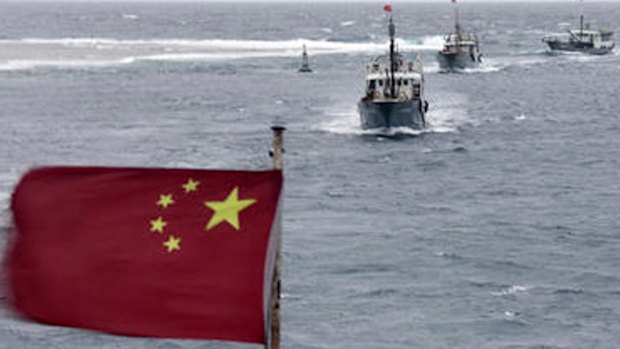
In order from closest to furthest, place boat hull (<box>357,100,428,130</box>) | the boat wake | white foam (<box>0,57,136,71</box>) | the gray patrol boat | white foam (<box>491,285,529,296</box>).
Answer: white foam (<box>491,285,529,296</box>)
boat hull (<box>357,100,428,130</box>)
the gray patrol boat
white foam (<box>0,57,136,71</box>)
the boat wake

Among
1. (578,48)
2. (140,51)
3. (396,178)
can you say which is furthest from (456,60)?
(396,178)

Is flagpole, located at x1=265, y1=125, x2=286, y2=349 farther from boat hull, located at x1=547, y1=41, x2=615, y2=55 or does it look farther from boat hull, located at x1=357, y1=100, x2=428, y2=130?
boat hull, located at x1=547, y1=41, x2=615, y2=55

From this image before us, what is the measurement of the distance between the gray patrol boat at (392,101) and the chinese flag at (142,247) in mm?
66746

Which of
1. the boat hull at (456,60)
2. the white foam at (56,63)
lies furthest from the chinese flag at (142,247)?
the white foam at (56,63)

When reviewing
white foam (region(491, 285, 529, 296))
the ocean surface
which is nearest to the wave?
the ocean surface

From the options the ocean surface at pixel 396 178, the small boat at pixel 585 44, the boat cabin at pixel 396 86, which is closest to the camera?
the ocean surface at pixel 396 178

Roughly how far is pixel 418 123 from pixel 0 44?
117496mm

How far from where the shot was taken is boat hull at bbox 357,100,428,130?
8000cm

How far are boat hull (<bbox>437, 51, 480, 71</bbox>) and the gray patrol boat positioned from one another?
5087cm

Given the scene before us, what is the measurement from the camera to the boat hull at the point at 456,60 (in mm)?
133750

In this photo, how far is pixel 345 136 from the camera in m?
79.4

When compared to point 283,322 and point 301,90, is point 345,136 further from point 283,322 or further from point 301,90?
point 283,322

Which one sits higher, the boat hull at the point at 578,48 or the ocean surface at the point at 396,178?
the ocean surface at the point at 396,178

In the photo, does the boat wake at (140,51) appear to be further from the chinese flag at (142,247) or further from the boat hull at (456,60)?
the chinese flag at (142,247)
